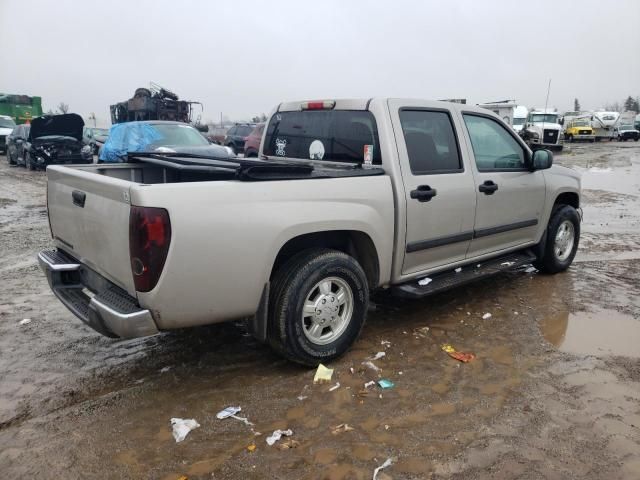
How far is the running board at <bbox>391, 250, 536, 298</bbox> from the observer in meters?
4.02

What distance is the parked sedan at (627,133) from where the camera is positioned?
41.8 m

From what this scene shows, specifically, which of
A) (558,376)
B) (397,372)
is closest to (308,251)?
(397,372)

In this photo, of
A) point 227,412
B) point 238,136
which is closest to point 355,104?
point 227,412

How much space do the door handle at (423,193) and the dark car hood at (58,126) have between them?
48.7ft

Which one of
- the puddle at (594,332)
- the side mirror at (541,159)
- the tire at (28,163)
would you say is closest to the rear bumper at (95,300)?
the puddle at (594,332)

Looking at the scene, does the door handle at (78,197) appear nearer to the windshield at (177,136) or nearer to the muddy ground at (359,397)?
the muddy ground at (359,397)

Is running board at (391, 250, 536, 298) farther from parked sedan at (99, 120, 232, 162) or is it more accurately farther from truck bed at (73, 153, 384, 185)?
parked sedan at (99, 120, 232, 162)

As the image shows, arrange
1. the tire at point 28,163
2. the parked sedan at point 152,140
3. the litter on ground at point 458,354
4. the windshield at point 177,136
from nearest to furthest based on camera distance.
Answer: the litter on ground at point 458,354
the parked sedan at point 152,140
the windshield at point 177,136
the tire at point 28,163

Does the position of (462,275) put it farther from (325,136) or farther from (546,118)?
(546,118)

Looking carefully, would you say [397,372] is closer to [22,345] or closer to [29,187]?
[22,345]

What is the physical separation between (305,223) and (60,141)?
1528 cm

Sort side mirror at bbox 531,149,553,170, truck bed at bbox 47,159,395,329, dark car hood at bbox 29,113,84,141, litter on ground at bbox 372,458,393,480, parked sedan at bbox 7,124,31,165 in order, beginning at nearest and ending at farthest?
litter on ground at bbox 372,458,393,480 → truck bed at bbox 47,159,395,329 → side mirror at bbox 531,149,553,170 → dark car hood at bbox 29,113,84,141 → parked sedan at bbox 7,124,31,165

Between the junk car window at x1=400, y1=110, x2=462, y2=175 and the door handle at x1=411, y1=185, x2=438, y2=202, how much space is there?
Answer: 0.13 metres

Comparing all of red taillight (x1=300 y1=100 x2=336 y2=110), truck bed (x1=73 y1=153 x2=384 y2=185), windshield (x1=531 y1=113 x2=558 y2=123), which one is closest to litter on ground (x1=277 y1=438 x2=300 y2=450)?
truck bed (x1=73 y1=153 x2=384 y2=185)
